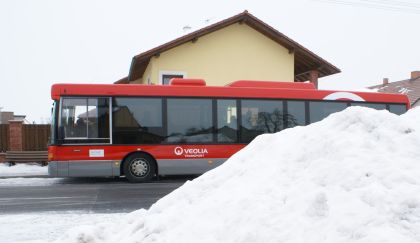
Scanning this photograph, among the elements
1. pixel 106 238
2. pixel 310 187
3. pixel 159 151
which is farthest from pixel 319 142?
pixel 159 151

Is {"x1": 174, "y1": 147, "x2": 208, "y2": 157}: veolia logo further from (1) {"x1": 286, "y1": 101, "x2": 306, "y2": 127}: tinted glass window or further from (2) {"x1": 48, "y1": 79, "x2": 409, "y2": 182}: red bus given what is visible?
(1) {"x1": 286, "y1": 101, "x2": 306, "y2": 127}: tinted glass window

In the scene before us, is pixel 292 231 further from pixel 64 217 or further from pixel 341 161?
pixel 64 217

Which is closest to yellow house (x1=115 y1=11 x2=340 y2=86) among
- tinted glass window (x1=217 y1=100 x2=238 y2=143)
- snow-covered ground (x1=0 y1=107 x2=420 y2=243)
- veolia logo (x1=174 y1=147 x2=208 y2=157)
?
tinted glass window (x1=217 y1=100 x2=238 y2=143)

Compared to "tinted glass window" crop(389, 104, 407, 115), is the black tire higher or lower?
lower

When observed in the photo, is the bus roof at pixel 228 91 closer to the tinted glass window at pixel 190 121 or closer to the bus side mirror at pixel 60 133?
the tinted glass window at pixel 190 121

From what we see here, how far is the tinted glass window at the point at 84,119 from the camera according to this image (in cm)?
1173

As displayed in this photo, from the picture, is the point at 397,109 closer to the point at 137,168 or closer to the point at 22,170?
the point at 137,168

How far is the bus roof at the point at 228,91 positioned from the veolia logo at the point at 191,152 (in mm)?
1650

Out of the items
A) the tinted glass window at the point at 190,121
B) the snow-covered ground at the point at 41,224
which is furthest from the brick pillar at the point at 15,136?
the snow-covered ground at the point at 41,224

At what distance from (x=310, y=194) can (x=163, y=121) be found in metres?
9.17

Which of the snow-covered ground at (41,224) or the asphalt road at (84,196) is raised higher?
the snow-covered ground at (41,224)

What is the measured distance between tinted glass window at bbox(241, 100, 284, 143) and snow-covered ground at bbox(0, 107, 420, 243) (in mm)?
7820

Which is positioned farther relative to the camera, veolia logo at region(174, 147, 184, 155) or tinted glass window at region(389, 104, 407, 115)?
tinted glass window at region(389, 104, 407, 115)

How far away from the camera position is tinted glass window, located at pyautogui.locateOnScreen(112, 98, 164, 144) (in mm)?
12094
